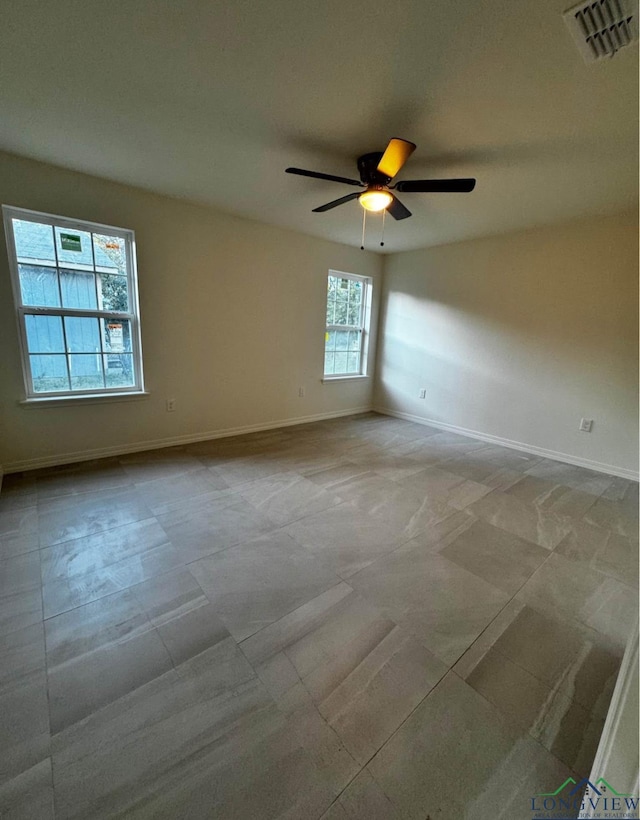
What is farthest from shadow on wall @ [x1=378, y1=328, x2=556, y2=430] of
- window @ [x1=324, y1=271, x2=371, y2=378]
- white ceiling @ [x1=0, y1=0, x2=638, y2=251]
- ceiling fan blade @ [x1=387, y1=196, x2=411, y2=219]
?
ceiling fan blade @ [x1=387, y1=196, x2=411, y2=219]

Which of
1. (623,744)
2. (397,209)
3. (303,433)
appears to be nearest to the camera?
(623,744)

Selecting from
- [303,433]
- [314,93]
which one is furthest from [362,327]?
[314,93]

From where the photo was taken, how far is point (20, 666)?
4.23ft

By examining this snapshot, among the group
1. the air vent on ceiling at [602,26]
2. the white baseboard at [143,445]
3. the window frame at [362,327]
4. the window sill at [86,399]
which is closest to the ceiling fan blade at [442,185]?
the air vent on ceiling at [602,26]

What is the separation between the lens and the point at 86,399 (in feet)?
10.0

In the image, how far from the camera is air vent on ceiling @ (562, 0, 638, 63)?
1.18 metres

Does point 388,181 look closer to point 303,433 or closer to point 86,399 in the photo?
point 303,433

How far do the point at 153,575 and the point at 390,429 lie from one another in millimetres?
3397

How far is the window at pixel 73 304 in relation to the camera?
8.87 ft

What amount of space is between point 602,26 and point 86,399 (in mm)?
3879

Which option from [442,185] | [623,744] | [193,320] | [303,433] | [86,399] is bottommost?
[303,433]

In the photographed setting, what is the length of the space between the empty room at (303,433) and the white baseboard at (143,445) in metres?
0.03

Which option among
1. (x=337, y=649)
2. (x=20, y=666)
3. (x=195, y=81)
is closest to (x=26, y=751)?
(x=20, y=666)

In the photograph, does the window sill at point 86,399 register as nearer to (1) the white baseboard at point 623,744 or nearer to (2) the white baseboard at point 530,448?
(2) the white baseboard at point 530,448
